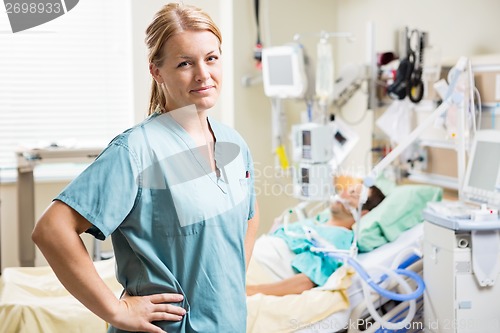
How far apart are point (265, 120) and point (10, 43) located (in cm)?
158

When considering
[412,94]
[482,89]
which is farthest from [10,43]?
[482,89]

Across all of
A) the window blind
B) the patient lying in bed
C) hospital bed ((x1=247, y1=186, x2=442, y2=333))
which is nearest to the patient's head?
the patient lying in bed

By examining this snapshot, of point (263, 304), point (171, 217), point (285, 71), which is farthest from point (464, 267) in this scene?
point (285, 71)

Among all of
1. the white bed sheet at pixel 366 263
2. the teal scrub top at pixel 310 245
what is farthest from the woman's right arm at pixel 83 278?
the teal scrub top at pixel 310 245

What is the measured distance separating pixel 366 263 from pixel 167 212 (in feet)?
5.11

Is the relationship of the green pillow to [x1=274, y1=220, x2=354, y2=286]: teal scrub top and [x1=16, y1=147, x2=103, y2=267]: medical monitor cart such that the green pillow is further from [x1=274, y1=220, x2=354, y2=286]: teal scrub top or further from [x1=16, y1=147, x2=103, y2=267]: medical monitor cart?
[x1=16, y1=147, x2=103, y2=267]: medical monitor cart

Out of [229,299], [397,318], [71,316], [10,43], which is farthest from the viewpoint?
[10,43]

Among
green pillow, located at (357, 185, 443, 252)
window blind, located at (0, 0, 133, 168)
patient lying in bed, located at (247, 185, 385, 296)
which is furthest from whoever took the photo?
window blind, located at (0, 0, 133, 168)

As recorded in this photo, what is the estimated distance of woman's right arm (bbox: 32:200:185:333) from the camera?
3.44 feet

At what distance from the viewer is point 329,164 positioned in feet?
9.41

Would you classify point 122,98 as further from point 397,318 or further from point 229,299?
point 229,299

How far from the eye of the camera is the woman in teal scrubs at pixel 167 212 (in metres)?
1.08

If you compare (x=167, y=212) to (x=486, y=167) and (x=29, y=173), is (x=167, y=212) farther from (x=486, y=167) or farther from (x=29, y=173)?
(x=29, y=173)

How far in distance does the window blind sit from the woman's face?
2643mm
